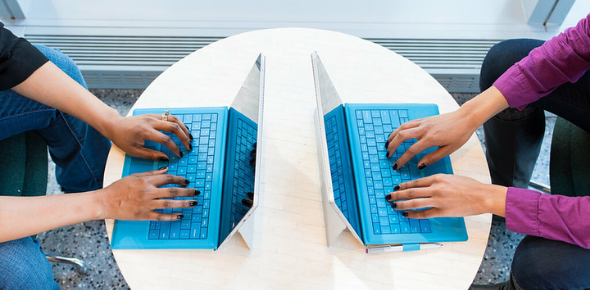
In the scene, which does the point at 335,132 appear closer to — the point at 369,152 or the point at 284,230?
the point at 369,152

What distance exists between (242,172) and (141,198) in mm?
226

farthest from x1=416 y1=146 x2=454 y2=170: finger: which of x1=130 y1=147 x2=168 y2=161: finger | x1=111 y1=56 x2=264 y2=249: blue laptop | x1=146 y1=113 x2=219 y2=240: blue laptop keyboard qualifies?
x1=130 y1=147 x2=168 y2=161: finger

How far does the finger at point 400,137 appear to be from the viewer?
1.13 m

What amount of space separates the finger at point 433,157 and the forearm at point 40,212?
750mm

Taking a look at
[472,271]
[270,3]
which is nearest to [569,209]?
[472,271]

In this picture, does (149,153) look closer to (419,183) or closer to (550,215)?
(419,183)

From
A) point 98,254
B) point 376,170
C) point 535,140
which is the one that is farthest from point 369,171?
point 98,254

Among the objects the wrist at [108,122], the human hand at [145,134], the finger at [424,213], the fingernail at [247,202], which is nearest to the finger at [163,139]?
the human hand at [145,134]

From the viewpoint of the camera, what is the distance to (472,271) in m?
1.07

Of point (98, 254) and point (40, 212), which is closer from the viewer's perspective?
point (40, 212)

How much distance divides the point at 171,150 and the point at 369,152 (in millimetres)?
474

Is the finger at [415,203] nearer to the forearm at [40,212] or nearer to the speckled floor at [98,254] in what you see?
the forearm at [40,212]

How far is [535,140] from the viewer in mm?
1438

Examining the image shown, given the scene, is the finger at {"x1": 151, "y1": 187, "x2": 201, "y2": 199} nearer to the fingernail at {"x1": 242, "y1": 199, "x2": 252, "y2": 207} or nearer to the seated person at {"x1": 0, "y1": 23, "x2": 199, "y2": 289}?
the seated person at {"x1": 0, "y1": 23, "x2": 199, "y2": 289}
